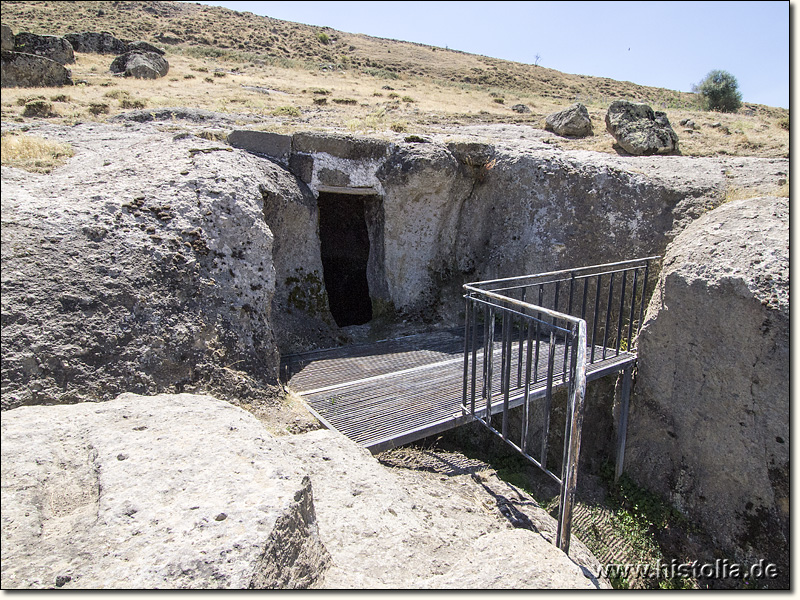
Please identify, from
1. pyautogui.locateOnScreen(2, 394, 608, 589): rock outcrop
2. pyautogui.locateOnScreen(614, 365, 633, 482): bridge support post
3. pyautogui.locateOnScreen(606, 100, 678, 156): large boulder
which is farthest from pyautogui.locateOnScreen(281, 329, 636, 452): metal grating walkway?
pyautogui.locateOnScreen(606, 100, 678, 156): large boulder

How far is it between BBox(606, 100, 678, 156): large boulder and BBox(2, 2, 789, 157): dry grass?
0.31 m

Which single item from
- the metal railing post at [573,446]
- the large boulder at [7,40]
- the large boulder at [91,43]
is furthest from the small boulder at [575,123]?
the large boulder at [91,43]

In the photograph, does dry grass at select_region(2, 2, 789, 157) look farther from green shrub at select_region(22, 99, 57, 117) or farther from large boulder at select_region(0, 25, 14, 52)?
large boulder at select_region(0, 25, 14, 52)

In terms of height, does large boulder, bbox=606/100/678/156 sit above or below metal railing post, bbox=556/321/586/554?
above

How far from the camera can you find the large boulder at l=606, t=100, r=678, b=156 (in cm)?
942

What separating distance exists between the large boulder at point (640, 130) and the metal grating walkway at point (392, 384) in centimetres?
440

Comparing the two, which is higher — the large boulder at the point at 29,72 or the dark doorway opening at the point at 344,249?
the large boulder at the point at 29,72

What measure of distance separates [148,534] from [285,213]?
532cm

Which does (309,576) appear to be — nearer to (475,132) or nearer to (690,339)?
(690,339)

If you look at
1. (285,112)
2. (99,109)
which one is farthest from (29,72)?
(285,112)

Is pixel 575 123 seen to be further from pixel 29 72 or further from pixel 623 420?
pixel 29 72

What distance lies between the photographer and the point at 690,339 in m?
5.96

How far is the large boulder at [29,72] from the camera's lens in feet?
45.9

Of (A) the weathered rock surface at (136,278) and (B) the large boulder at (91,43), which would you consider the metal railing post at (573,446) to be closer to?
(A) the weathered rock surface at (136,278)
